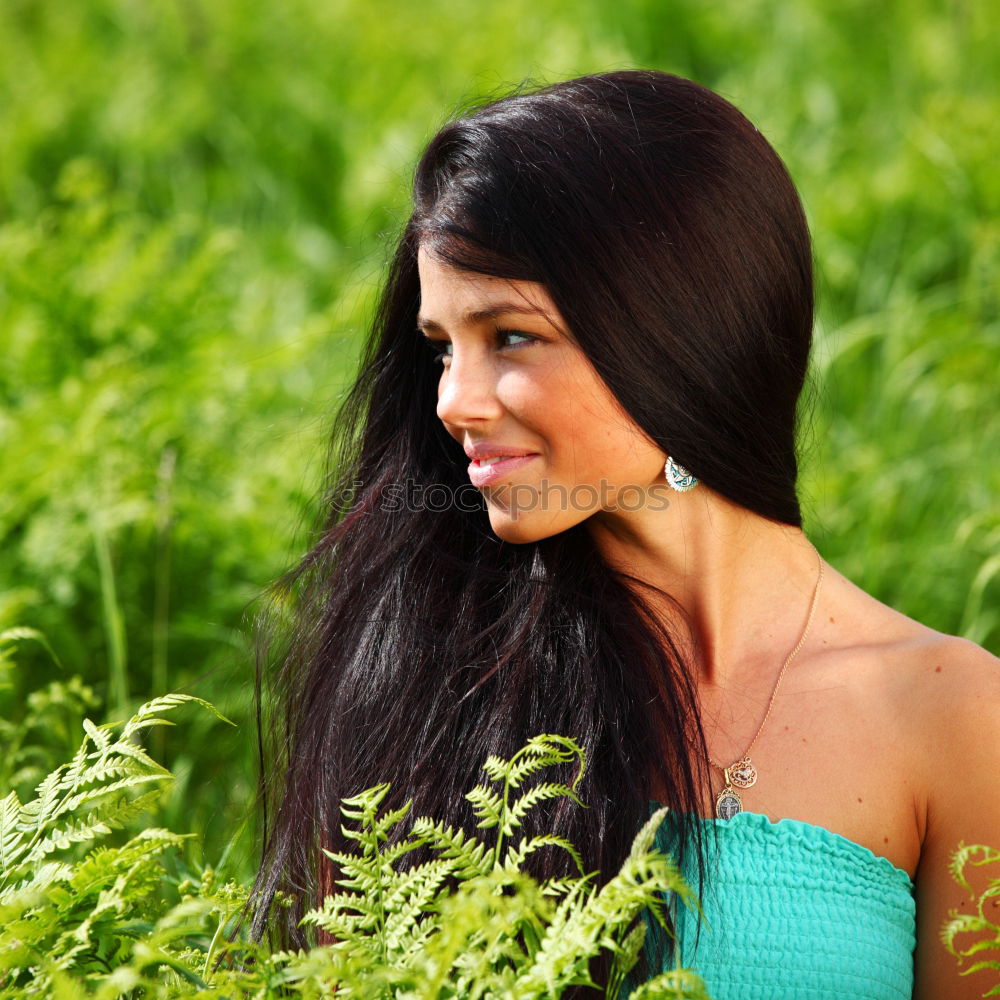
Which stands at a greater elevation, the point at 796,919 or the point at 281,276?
the point at 281,276

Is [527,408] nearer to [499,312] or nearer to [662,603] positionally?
[499,312]

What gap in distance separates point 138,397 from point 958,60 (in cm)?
387

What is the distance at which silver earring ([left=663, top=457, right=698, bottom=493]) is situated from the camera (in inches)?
83.9

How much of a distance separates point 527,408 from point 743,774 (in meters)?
0.69

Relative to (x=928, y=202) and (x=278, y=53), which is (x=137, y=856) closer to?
(x=928, y=202)

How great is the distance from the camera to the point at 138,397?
3.76 m

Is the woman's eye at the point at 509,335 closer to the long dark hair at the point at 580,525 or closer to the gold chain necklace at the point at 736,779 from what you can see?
the long dark hair at the point at 580,525

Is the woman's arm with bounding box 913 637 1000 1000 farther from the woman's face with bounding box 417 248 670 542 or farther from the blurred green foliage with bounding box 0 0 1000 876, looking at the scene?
the blurred green foliage with bounding box 0 0 1000 876

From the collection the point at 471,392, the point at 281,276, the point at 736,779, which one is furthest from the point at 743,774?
the point at 281,276

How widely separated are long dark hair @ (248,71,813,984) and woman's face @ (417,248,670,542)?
4 cm

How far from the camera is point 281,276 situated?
5301mm

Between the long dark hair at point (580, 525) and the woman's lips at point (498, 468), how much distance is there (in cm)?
20

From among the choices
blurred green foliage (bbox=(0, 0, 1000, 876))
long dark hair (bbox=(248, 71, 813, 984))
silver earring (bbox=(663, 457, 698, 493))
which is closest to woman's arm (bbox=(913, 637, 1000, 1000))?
long dark hair (bbox=(248, 71, 813, 984))

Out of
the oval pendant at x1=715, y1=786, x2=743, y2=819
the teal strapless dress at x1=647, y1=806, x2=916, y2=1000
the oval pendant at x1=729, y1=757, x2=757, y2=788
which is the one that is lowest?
the teal strapless dress at x1=647, y1=806, x2=916, y2=1000
